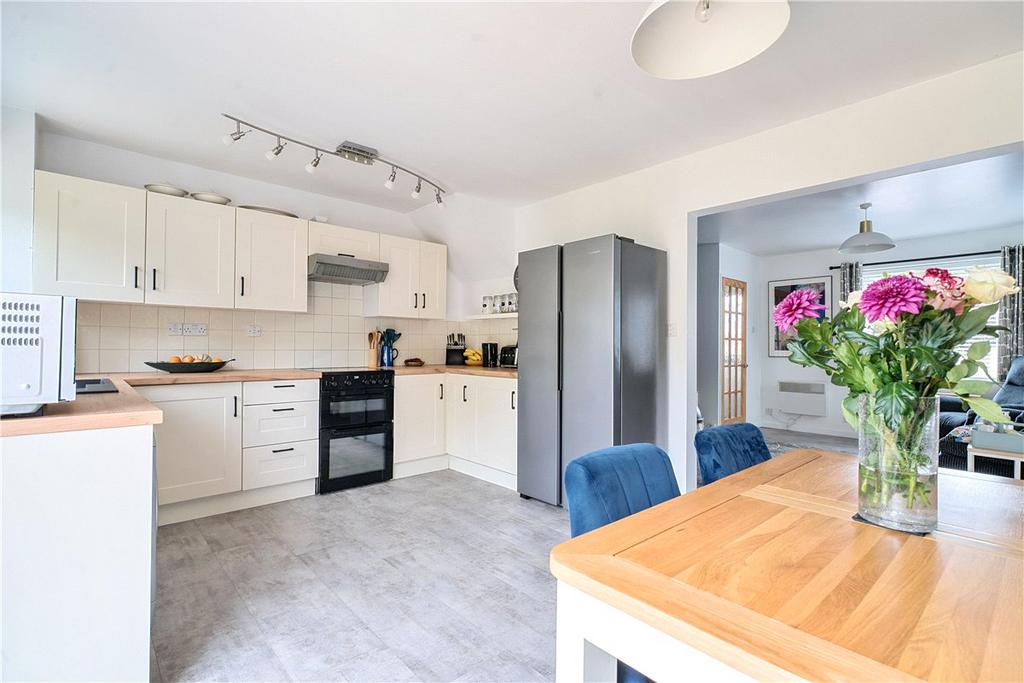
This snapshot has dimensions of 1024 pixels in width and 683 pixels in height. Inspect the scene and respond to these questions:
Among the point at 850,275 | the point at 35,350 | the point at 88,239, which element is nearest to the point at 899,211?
the point at 850,275

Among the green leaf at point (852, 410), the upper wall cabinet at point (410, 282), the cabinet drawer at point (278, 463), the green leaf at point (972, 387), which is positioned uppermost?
the upper wall cabinet at point (410, 282)

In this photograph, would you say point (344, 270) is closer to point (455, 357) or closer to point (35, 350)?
point (455, 357)

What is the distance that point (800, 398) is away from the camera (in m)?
6.26

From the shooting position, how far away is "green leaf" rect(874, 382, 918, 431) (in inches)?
38.1

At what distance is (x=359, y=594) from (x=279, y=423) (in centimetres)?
166

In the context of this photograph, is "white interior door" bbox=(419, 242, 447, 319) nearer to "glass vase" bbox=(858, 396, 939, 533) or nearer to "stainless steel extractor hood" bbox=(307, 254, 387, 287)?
"stainless steel extractor hood" bbox=(307, 254, 387, 287)

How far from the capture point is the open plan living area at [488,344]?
93 centimetres

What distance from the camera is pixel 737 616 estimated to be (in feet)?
2.21

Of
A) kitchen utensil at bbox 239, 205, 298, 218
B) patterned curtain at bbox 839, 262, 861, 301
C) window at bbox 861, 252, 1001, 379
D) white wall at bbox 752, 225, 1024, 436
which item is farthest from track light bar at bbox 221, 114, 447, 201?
patterned curtain at bbox 839, 262, 861, 301

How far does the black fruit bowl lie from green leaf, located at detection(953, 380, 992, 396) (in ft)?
12.4

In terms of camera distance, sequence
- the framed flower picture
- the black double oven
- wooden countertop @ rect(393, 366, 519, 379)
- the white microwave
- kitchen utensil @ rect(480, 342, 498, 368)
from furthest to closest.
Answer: the framed flower picture, kitchen utensil @ rect(480, 342, 498, 368), wooden countertop @ rect(393, 366, 519, 379), the black double oven, the white microwave

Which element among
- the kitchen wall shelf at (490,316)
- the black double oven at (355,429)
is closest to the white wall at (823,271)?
the kitchen wall shelf at (490,316)

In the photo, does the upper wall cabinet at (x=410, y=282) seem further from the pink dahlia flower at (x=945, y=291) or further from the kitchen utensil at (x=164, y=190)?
the pink dahlia flower at (x=945, y=291)

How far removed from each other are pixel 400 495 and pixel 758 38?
3.40 meters
